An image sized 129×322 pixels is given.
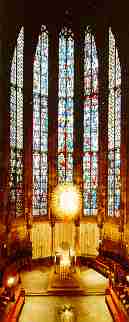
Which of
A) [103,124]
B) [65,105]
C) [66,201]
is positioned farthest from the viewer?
[65,105]

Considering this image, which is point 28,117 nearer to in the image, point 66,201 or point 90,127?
point 90,127

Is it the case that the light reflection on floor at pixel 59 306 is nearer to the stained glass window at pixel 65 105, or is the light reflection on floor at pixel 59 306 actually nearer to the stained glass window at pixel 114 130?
the stained glass window at pixel 114 130

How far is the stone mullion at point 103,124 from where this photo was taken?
74.8 ft

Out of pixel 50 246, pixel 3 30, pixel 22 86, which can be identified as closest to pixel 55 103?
pixel 22 86

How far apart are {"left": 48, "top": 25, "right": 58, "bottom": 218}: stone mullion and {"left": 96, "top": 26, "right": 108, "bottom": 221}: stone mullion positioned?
2.67 m

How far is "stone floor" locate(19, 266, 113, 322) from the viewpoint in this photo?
46.2 ft

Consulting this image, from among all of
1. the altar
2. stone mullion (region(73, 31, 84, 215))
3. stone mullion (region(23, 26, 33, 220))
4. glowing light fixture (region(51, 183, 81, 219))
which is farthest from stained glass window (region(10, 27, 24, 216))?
the altar

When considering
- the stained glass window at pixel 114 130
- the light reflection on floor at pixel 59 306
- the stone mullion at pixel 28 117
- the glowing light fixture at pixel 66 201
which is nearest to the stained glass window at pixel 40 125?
the stone mullion at pixel 28 117

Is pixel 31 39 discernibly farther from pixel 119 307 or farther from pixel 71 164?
pixel 119 307

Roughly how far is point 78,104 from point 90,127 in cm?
162

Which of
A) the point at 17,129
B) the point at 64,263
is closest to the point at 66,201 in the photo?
the point at 17,129

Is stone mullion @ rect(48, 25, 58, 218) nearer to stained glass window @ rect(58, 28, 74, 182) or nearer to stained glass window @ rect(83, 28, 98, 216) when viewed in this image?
stained glass window @ rect(58, 28, 74, 182)

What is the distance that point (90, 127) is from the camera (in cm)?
2395

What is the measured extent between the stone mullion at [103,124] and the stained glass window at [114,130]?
24 cm
